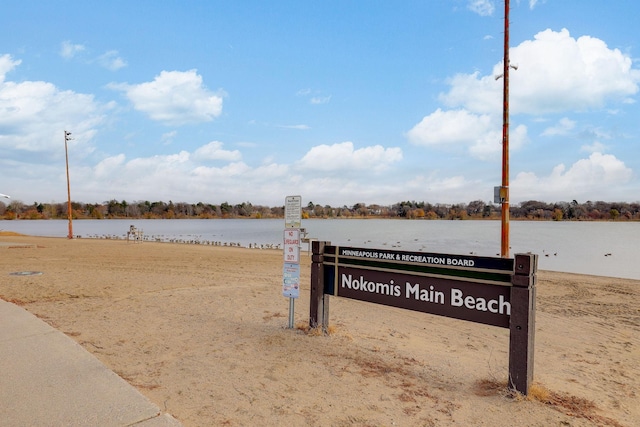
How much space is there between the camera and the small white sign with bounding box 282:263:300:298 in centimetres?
660

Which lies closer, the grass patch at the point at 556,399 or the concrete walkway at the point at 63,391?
the concrete walkway at the point at 63,391

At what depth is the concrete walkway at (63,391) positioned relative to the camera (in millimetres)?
3385

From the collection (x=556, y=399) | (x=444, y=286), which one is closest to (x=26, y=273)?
(x=444, y=286)

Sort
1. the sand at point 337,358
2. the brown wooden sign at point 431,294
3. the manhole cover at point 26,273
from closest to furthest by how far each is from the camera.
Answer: the sand at point 337,358, the brown wooden sign at point 431,294, the manhole cover at point 26,273

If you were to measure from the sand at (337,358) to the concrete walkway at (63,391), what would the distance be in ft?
0.87

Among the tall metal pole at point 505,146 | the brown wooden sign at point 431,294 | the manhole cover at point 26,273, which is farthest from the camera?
the manhole cover at point 26,273

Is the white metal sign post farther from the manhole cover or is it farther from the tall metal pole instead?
the manhole cover

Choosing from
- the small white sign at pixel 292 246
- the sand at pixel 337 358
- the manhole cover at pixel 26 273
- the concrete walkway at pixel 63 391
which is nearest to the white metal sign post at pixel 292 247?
the small white sign at pixel 292 246

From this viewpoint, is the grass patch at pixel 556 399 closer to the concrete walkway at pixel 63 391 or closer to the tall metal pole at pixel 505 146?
the concrete walkway at pixel 63 391

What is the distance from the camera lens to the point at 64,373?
171 inches

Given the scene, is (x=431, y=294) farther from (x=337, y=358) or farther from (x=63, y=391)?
(x=63, y=391)

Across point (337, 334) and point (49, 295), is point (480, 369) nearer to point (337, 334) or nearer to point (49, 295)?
point (337, 334)

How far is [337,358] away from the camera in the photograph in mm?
5305

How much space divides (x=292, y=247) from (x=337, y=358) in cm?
190
